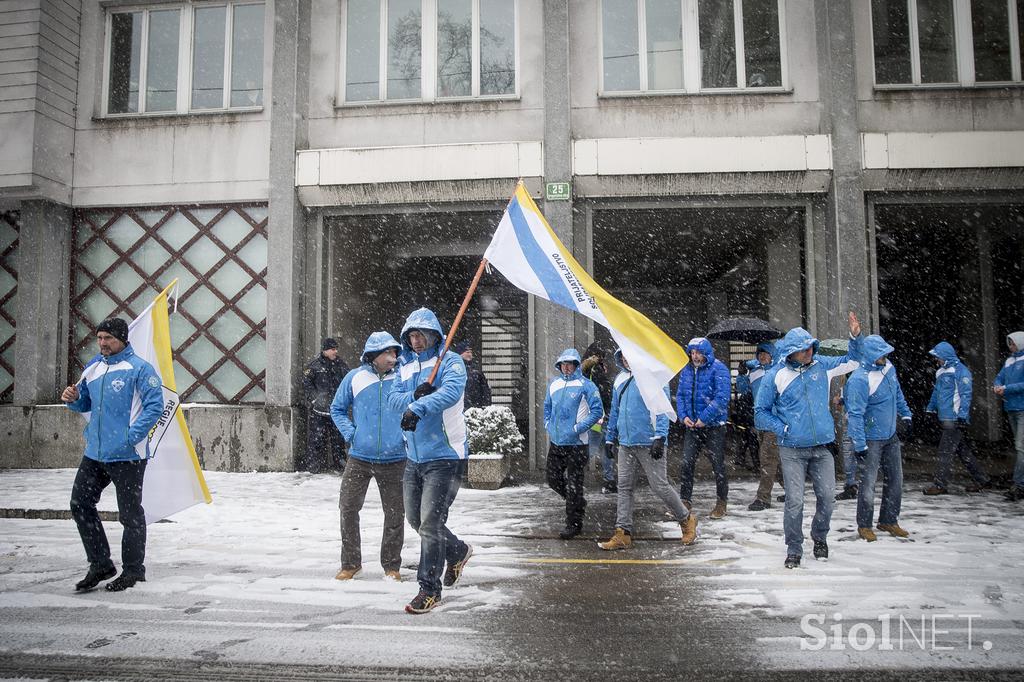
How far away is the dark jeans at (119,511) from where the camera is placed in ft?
17.7

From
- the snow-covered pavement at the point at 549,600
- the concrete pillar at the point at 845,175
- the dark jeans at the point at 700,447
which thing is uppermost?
the concrete pillar at the point at 845,175

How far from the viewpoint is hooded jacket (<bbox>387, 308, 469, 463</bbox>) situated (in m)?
4.89

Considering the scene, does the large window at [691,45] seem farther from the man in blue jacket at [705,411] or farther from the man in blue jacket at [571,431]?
the man in blue jacket at [571,431]

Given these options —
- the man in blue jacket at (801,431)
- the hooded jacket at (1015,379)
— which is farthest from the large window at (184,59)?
the hooded jacket at (1015,379)

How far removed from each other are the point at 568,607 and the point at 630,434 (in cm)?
213

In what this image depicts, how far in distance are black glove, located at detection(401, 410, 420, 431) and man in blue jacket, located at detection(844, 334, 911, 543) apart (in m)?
4.34

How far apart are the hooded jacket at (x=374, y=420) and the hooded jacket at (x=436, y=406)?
0.40 m

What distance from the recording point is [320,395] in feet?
37.9

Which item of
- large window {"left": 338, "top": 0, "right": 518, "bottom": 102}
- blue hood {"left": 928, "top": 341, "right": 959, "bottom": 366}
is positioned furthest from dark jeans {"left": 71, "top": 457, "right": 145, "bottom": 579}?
blue hood {"left": 928, "top": 341, "right": 959, "bottom": 366}

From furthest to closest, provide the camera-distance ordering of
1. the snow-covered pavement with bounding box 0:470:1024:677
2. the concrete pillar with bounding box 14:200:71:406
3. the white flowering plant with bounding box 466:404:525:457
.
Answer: the concrete pillar with bounding box 14:200:71:406, the white flowering plant with bounding box 466:404:525:457, the snow-covered pavement with bounding box 0:470:1024:677

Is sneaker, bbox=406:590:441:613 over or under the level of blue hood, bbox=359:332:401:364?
under

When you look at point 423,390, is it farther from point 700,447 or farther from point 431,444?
point 700,447

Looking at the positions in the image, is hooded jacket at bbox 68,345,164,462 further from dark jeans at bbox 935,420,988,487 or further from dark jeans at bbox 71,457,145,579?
dark jeans at bbox 935,420,988,487

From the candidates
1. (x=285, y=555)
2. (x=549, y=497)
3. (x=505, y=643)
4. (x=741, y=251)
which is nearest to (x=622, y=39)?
(x=741, y=251)
